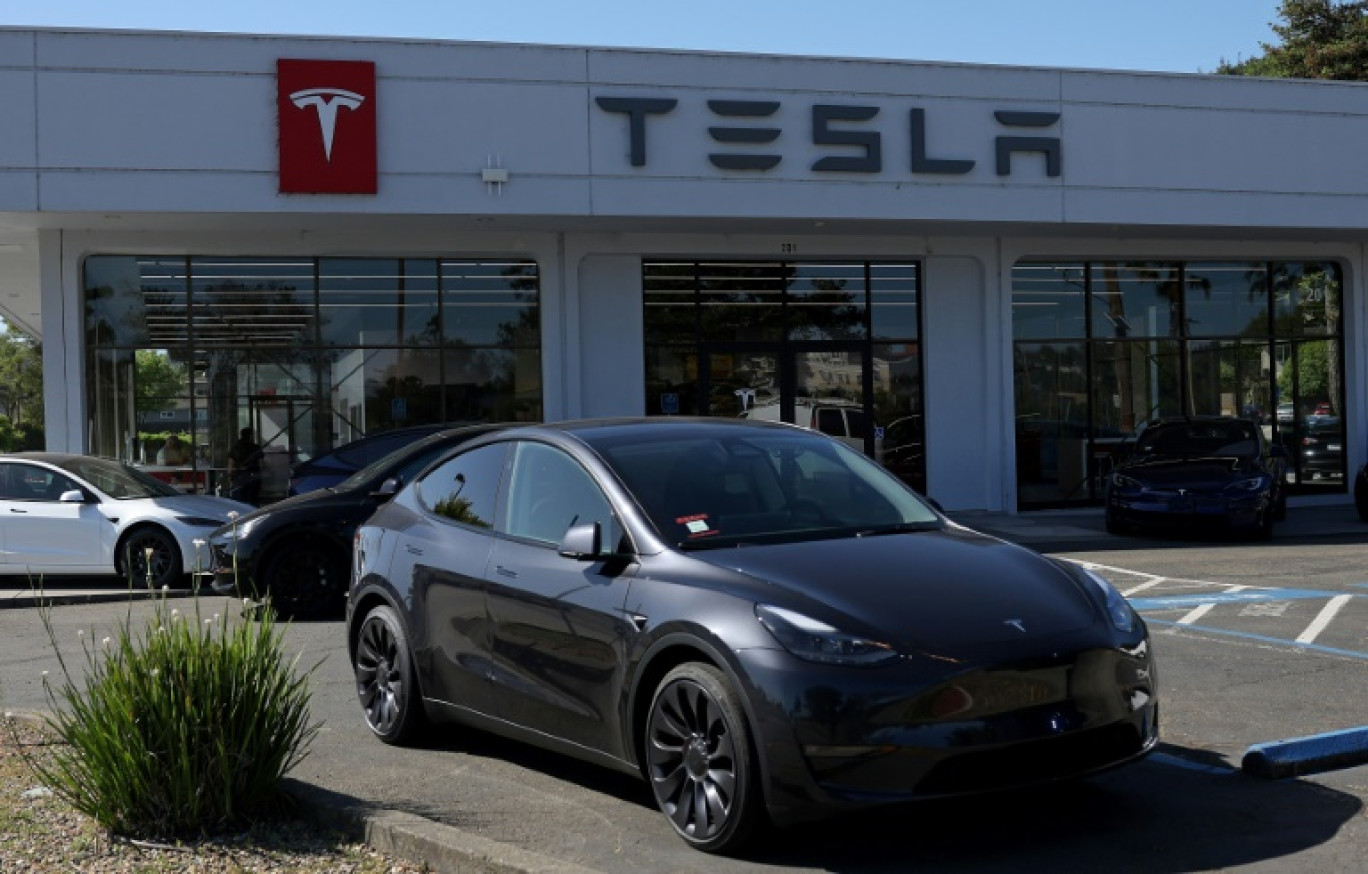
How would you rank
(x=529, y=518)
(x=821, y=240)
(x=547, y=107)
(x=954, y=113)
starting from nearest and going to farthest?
(x=529, y=518) → (x=547, y=107) → (x=954, y=113) → (x=821, y=240)

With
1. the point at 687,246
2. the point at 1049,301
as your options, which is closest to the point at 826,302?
the point at 687,246

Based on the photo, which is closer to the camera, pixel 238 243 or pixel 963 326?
pixel 238 243

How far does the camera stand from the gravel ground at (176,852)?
5.34 metres

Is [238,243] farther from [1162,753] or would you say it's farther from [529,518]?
[1162,753]

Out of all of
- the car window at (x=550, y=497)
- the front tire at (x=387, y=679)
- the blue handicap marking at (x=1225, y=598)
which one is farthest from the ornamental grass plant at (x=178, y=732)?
the blue handicap marking at (x=1225, y=598)

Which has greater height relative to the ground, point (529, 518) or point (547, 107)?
point (547, 107)

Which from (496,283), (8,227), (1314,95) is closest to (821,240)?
(496,283)

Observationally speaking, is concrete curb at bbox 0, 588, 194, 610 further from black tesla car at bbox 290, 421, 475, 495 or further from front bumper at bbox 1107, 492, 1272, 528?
front bumper at bbox 1107, 492, 1272, 528

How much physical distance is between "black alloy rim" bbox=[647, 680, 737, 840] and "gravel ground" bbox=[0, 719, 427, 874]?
90 cm

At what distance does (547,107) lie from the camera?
18.9 meters

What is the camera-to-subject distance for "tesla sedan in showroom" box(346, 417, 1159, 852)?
16.5ft

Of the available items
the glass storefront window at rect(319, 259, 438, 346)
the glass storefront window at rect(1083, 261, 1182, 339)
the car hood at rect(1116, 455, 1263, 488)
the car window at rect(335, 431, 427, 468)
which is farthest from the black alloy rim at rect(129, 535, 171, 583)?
the glass storefront window at rect(1083, 261, 1182, 339)

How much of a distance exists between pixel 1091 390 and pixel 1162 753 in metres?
16.7

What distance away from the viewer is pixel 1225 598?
40.4 ft
